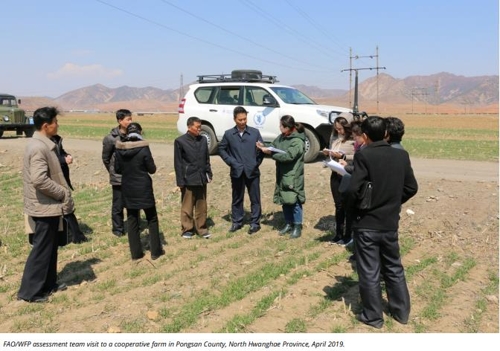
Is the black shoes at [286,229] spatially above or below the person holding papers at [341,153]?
below

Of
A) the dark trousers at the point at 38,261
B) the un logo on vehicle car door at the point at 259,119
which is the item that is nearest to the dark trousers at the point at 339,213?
the dark trousers at the point at 38,261

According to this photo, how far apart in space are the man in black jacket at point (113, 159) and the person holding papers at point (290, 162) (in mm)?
1996

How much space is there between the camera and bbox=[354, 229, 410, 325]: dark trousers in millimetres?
4066

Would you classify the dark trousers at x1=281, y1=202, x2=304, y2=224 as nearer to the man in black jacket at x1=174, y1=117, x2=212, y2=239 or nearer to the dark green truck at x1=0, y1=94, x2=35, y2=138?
the man in black jacket at x1=174, y1=117, x2=212, y2=239

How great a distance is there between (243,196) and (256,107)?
496 centimetres

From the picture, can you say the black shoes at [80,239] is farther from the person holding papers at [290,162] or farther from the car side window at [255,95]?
the car side window at [255,95]

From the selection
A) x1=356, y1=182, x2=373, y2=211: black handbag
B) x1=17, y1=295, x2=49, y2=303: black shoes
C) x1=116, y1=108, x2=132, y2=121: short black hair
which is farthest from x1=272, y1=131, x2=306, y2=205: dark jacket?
x1=17, y1=295, x2=49, y2=303: black shoes

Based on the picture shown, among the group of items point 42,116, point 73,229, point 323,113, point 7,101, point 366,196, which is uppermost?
point 7,101

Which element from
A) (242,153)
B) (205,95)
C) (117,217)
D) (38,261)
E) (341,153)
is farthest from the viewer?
(205,95)

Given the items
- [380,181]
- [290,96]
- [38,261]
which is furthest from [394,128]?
[290,96]

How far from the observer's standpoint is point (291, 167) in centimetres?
662

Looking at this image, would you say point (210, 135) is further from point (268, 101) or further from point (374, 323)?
point (374, 323)

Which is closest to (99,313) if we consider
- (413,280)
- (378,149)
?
(378,149)

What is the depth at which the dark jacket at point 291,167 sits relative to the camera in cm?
652
